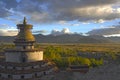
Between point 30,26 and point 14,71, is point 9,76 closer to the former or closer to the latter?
point 14,71

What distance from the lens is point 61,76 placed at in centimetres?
3416

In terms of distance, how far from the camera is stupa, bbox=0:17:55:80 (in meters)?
39.1

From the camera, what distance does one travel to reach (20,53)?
142 feet

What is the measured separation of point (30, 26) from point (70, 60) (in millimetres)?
15964

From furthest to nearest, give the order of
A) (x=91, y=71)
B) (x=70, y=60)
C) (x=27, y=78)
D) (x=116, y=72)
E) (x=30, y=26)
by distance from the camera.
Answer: (x=70, y=60), (x=30, y=26), (x=27, y=78), (x=91, y=71), (x=116, y=72)

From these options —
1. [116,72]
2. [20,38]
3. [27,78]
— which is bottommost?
[27,78]

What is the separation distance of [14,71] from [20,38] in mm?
7730

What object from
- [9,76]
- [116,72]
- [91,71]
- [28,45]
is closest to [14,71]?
[9,76]

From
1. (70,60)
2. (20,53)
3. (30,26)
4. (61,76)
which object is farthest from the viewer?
(70,60)

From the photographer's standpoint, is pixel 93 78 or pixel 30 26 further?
pixel 30 26

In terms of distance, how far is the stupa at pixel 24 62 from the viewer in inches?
1540

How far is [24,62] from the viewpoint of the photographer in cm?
4334

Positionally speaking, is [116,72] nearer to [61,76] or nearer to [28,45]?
[61,76]

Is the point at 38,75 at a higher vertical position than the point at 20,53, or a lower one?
lower
